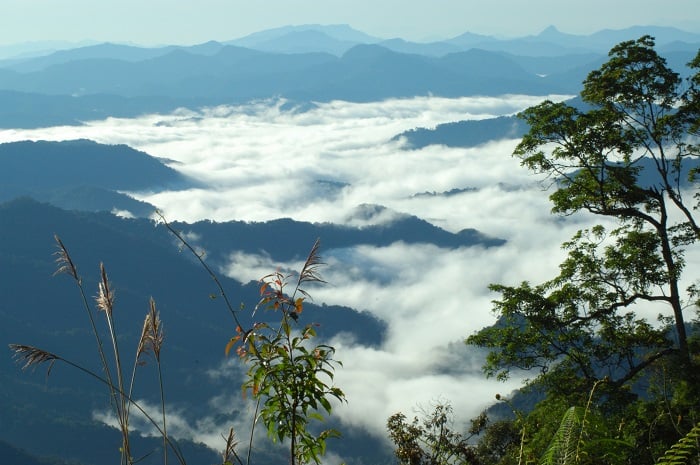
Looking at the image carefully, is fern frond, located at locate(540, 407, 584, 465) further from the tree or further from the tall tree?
the tall tree

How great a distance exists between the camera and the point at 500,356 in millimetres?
14594

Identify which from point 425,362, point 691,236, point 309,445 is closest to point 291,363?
point 309,445

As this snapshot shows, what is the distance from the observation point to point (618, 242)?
51.1 feet

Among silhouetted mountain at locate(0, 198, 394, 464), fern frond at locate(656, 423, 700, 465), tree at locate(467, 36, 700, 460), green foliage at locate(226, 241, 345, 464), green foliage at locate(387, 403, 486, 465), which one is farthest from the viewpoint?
silhouetted mountain at locate(0, 198, 394, 464)

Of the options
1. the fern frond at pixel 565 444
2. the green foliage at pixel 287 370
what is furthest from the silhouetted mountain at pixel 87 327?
the fern frond at pixel 565 444

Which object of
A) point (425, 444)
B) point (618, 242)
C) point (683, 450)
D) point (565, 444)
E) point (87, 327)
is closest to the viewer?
point (565, 444)

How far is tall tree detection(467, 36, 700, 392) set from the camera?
47.5ft

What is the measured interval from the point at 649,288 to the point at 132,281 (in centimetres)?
18826

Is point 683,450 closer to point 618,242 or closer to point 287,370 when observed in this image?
point 287,370

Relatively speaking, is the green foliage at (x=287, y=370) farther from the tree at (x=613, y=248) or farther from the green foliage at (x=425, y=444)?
the tree at (x=613, y=248)

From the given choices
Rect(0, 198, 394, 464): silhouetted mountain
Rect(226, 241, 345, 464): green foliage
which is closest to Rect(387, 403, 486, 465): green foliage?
Rect(226, 241, 345, 464): green foliage

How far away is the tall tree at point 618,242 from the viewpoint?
1447cm

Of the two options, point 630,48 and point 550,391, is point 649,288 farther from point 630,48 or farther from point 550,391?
point 630,48

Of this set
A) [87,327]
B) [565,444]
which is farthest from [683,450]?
[87,327]
